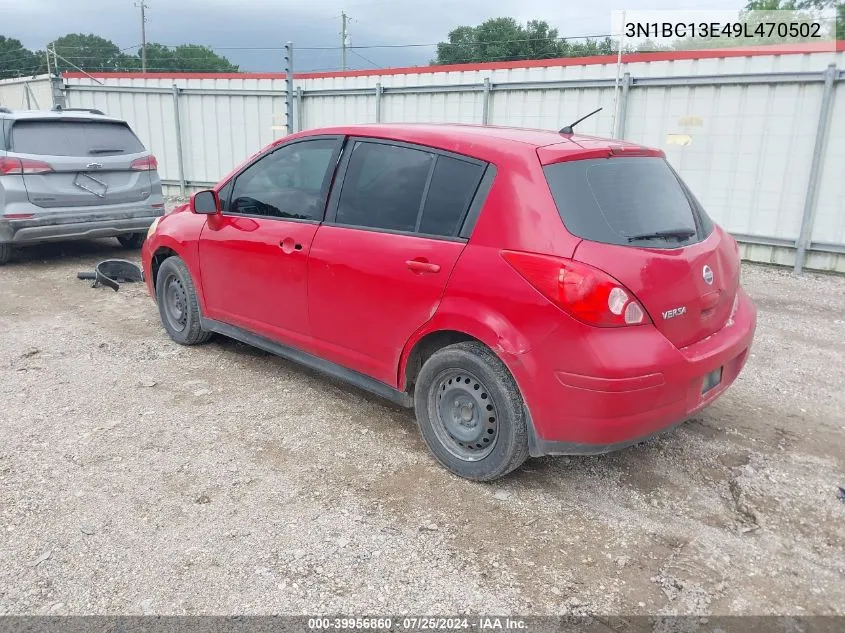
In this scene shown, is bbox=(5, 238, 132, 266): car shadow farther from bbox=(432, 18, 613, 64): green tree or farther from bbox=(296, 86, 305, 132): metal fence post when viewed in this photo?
bbox=(432, 18, 613, 64): green tree

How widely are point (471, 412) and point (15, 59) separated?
80.1m

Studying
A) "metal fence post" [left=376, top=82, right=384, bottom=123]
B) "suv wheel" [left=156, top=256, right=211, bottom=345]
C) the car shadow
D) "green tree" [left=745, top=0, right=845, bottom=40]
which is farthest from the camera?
"green tree" [left=745, top=0, right=845, bottom=40]

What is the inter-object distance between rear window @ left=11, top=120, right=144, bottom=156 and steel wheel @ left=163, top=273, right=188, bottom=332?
3.25 meters

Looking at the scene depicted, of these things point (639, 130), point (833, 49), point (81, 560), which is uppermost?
point (833, 49)

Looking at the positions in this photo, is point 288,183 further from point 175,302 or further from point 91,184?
point 91,184

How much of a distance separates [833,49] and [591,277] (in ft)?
24.6

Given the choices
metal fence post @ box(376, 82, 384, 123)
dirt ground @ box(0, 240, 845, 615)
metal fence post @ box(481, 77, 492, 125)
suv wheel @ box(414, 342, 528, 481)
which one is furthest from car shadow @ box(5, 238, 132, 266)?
suv wheel @ box(414, 342, 528, 481)

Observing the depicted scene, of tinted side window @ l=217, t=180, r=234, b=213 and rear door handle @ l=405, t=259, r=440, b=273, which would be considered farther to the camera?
tinted side window @ l=217, t=180, r=234, b=213

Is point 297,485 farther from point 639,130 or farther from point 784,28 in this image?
point 784,28

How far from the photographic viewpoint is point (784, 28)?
14.6 meters

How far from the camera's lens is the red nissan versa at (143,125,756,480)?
111 inches

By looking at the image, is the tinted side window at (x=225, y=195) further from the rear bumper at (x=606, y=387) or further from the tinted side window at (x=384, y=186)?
the rear bumper at (x=606, y=387)

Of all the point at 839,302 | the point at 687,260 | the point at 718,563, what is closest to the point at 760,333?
the point at 839,302

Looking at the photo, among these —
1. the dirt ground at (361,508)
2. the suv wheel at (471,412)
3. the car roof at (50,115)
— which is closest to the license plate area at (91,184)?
the car roof at (50,115)
